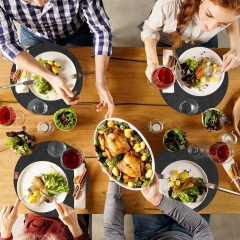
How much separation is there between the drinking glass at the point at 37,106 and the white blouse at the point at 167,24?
67 centimetres

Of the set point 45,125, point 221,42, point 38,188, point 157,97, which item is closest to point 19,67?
point 45,125

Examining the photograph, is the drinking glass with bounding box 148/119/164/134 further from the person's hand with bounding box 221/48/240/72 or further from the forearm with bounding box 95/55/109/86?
the person's hand with bounding box 221/48/240/72

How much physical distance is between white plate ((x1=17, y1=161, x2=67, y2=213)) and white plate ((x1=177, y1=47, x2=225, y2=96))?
2.66ft

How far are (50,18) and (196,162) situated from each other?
3.58 feet

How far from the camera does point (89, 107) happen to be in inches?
62.4

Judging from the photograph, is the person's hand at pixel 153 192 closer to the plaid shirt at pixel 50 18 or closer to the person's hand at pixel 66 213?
the person's hand at pixel 66 213

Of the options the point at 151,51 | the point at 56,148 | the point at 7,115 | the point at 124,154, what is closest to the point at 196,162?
the point at 124,154

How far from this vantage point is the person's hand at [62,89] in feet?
4.81

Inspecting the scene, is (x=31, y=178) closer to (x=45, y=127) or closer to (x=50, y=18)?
(x=45, y=127)

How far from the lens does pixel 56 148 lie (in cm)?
154

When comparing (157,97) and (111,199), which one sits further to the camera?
(157,97)

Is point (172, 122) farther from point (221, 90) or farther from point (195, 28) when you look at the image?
point (195, 28)

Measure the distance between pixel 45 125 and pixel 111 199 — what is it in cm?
52

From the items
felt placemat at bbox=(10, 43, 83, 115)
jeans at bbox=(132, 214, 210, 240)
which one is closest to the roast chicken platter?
felt placemat at bbox=(10, 43, 83, 115)
